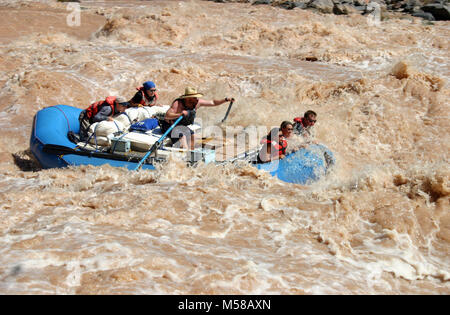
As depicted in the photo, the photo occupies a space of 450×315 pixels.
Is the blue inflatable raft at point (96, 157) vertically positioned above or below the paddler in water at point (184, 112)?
below

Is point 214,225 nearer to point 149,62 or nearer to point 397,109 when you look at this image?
point 397,109

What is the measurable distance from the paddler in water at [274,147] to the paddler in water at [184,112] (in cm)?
74

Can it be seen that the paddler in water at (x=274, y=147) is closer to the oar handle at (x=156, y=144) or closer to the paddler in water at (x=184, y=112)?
the paddler in water at (x=184, y=112)

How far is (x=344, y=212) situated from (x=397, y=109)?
5432 mm

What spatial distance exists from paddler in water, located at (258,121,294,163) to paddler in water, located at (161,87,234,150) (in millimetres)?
739

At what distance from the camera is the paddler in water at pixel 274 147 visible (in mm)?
5828

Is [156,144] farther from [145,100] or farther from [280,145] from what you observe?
[280,145]

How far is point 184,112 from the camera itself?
592cm

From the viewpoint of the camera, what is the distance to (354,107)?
9500 mm

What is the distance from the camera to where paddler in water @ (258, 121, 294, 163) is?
5.83 metres

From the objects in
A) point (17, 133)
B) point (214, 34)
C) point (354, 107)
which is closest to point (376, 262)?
point (354, 107)

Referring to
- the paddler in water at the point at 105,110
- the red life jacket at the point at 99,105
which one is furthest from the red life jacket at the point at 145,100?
the red life jacket at the point at 99,105

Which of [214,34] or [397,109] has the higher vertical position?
[214,34]

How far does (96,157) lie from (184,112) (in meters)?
1.34
